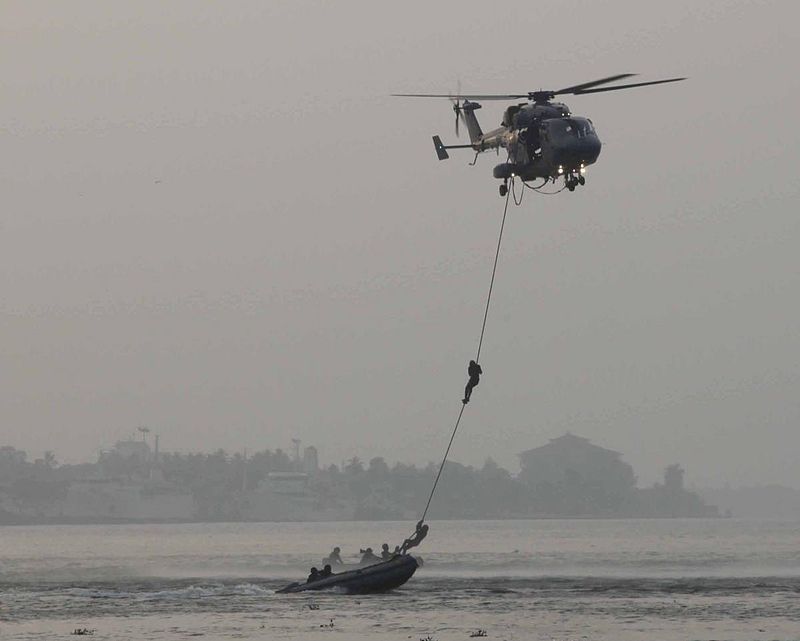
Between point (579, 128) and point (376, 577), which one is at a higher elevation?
point (579, 128)

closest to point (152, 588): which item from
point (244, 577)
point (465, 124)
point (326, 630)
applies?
point (244, 577)

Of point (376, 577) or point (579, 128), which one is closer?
point (579, 128)

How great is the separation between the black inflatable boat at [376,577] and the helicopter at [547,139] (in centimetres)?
1843

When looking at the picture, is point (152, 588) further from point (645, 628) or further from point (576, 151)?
point (576, 151)

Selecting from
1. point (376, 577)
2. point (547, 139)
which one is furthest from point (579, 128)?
point (376, 577)

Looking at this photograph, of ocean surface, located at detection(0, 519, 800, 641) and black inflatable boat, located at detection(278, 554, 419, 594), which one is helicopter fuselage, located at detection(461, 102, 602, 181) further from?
black inflatable boat, located at detection(278, 554, 419, 594)

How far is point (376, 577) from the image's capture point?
54438mm

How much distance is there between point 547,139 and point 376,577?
22.4 meters

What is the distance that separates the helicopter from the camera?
3731cm

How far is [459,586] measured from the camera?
231ft

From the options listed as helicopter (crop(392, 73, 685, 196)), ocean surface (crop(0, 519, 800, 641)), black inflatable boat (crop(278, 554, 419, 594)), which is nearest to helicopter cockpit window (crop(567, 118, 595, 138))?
helicopter (crop(392, 73, 685, 196))

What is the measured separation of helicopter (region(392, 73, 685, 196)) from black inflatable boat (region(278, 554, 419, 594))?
1843 cm

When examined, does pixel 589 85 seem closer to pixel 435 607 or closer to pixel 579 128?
pixel 579 128

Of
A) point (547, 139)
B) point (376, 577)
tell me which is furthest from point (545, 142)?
point (376, 577)
